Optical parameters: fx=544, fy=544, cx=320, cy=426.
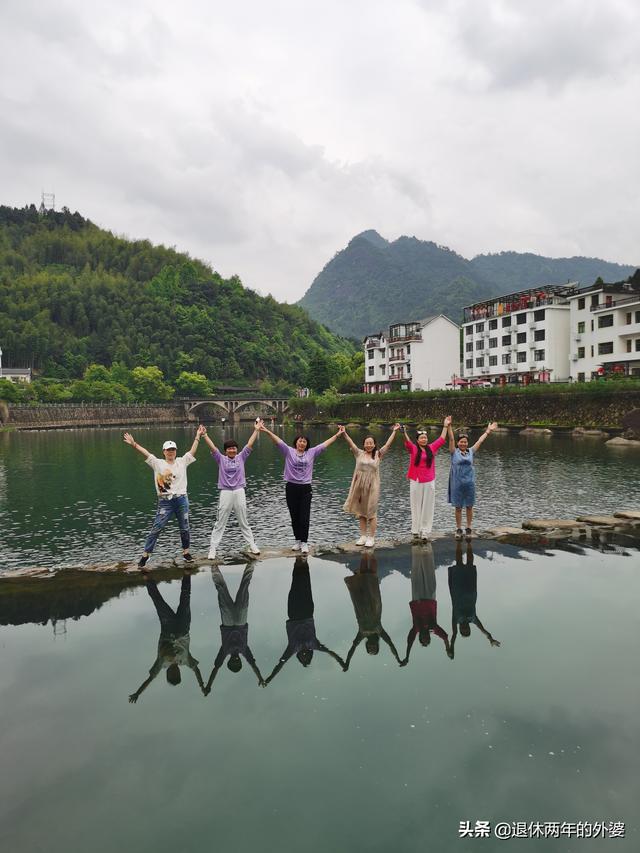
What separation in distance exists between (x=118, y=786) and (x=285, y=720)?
1628 mm

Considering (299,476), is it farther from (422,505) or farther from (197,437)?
(422,505)

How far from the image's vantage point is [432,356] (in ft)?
274

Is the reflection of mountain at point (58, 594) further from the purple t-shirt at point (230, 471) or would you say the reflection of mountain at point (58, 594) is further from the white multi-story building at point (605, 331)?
the white multi-story building at point (605, 331)

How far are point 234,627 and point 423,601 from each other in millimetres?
3076

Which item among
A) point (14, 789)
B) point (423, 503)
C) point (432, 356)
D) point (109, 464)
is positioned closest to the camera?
point (14, 789)

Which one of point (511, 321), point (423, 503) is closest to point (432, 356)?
point (511, 321)

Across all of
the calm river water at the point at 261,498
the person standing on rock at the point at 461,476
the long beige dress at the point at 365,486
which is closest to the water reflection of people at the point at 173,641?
the calm river water at the point at 261,498

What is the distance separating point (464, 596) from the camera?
9000 millimetres

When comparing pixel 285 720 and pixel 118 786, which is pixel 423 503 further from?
pixel 118 786

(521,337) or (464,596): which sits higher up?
(521,337)

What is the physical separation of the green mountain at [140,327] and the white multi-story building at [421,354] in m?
74.7

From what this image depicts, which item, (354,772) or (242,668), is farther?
(242,668)

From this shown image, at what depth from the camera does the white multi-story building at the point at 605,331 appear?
5562cm

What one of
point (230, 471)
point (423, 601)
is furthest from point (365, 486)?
point (423, 601)
